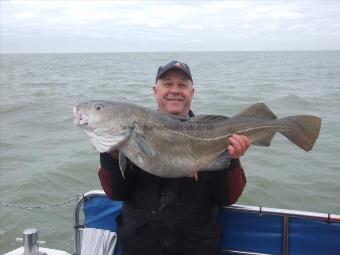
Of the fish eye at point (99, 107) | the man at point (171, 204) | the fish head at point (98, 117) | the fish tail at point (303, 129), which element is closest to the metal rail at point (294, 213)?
the man at point (171, 204)

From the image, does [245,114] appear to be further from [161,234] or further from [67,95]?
[67,95]

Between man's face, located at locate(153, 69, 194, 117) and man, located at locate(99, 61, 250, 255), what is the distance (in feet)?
2.05

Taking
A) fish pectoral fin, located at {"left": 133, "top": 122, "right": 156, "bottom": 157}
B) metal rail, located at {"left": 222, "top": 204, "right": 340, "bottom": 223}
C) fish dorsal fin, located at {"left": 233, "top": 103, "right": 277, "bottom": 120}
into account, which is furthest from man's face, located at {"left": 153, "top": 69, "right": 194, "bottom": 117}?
metal rail, located at {"left": 222, "top": 204, "right": 340, "bottom": 223}

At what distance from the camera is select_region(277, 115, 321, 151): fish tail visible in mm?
3459

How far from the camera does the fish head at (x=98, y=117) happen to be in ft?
10.5

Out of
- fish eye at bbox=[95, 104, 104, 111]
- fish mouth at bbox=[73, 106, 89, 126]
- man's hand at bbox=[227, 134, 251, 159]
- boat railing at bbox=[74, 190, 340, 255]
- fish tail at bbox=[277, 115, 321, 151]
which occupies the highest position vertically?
fish eye at bbox=[95, 104, 104, 111]

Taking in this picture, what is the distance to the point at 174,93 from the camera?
12.7ft

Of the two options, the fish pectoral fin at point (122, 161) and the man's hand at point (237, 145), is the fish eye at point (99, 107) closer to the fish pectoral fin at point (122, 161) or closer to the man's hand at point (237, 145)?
the fish pectoral fin at point (122, 161)

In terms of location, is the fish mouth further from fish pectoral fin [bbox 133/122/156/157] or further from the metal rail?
the metal rail

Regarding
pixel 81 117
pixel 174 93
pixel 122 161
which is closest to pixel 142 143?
pixel 122 161

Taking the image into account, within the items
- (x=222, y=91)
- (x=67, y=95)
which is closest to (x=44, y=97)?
(x=67, y=95)

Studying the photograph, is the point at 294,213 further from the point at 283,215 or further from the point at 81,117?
the point at 81,117

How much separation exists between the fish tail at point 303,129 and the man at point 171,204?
1.27 feet

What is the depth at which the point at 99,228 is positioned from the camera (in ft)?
14.2
